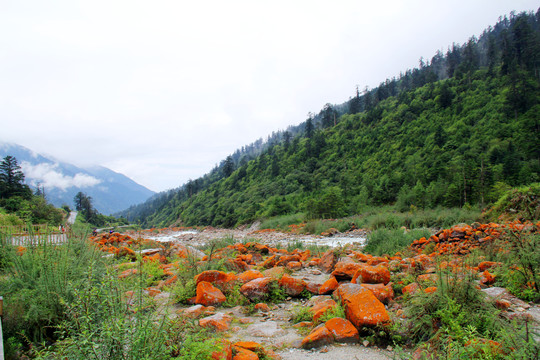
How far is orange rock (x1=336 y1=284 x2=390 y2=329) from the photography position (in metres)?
3.67

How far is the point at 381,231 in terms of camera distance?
39.8ft

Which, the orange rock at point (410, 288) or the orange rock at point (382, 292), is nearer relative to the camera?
the orange rock at point (410, 288)

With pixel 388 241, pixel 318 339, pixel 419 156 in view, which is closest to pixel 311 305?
pixel 318 339

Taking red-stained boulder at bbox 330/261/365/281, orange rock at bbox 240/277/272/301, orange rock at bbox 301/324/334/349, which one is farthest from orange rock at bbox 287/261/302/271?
orange rock at bbox 301/324/334/349

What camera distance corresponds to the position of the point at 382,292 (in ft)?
15.3

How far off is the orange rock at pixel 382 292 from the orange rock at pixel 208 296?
108 inches

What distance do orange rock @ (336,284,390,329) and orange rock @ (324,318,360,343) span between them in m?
0.14

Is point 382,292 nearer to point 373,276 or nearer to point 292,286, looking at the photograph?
point 373,276

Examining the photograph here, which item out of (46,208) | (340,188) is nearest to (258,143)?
(340,188)

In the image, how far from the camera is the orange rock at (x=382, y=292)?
15.2ft

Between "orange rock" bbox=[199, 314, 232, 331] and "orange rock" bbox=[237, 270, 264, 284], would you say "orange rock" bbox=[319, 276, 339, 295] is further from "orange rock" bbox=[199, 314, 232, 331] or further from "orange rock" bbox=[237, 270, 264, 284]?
"orange rock" bbox=[199, 314, 232, 331]

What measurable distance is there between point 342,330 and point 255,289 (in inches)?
89.0

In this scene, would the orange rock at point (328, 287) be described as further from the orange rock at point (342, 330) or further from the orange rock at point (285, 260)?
the orange rock at point (285, 260)

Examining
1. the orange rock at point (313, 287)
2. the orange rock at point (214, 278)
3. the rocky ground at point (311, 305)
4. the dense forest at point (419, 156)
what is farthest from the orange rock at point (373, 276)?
the dense forest at point (419, 156)
